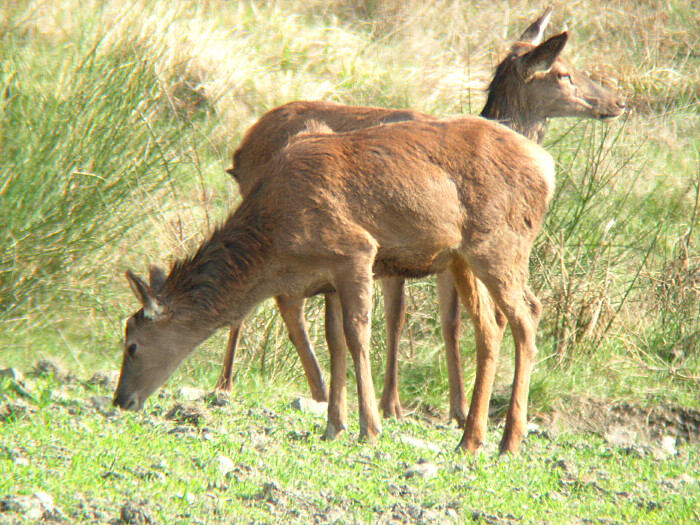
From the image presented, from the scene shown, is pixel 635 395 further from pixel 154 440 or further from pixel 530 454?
pixel 154 440

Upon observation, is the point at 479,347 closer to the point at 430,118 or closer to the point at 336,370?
the point at 336,370

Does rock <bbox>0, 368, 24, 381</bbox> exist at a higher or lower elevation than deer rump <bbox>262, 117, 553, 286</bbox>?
lower

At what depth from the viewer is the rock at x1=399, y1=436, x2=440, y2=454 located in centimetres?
629

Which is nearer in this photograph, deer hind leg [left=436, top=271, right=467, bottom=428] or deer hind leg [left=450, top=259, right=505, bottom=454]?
deer hind leg [left=450, top=259, right=505, bottom=454]

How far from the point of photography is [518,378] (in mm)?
6598

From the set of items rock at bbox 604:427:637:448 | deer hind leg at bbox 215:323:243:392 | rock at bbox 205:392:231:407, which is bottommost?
rock at bbox 604:427:637:448

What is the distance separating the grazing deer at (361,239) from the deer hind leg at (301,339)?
3.33ft

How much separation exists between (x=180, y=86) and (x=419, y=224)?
25.3 ft

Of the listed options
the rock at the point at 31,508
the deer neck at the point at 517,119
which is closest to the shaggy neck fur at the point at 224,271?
the rock at the point at 31,508

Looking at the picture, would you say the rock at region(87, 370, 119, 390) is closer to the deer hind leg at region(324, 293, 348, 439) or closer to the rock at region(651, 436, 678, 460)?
the deer hind leg at region(324, 293, 348, 439)

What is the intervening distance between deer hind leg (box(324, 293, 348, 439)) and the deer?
0.88 meters

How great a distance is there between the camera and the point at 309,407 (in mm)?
7324

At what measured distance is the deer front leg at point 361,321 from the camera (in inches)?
243

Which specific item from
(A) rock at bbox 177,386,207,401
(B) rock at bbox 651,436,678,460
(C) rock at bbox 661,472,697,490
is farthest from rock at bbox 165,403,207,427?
(B) rock at bbox 651,436,678,460
